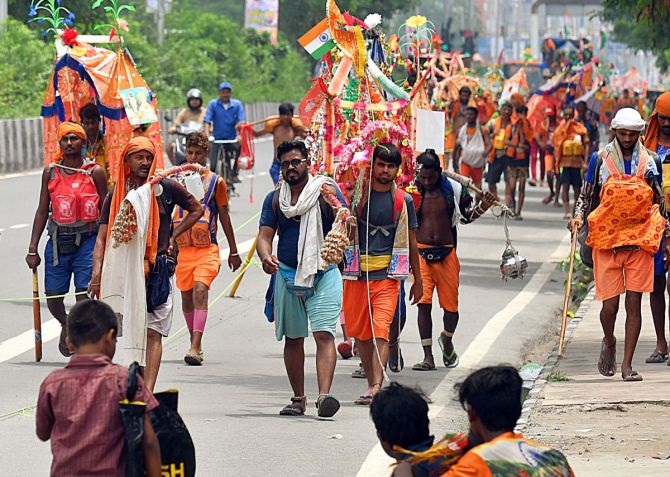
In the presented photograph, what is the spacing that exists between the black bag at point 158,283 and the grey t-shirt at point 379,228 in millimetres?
1392

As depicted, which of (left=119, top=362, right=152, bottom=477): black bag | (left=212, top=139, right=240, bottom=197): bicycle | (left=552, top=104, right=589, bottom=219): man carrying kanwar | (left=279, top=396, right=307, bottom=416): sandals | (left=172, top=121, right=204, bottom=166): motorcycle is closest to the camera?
(left=119, top=362, right=152, bottom=477): black bag

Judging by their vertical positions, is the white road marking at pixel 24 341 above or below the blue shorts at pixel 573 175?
above

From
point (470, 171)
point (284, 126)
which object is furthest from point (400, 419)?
point (470, 171)

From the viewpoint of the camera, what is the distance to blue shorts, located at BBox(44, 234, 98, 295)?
1169 centimetres

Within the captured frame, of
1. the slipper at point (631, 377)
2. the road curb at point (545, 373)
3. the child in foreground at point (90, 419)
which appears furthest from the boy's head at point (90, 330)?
the slipper at point (631, 377)

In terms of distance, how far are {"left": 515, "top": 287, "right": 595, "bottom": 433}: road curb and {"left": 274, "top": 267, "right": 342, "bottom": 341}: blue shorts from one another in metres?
1.22

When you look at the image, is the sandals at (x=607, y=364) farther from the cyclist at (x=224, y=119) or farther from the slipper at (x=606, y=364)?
the cyclist at (x=224, y=119)

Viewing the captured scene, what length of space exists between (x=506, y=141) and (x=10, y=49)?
1604 centimetres

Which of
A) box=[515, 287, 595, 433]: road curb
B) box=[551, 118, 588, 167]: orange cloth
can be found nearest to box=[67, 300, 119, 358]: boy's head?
box=[515, 287, 595, 433]: road curb

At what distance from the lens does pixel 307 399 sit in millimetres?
10695

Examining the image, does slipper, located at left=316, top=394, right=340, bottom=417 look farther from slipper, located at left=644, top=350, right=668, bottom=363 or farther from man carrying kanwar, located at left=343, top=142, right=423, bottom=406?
slipper, located at left=644, top=350, right=668, bottom=363

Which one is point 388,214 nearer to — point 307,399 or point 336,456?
point 307,399

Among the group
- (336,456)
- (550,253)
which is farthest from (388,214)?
(550,253)

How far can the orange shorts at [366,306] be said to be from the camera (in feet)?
34.4
